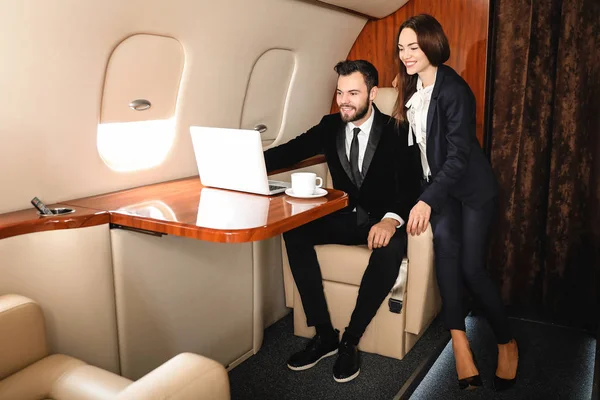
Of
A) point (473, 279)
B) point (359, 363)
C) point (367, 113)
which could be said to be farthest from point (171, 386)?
point (367, 113)

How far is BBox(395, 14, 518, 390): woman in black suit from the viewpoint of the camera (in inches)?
108

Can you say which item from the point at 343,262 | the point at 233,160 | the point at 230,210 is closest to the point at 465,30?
the point at 343,262

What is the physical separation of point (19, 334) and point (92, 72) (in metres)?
1.09

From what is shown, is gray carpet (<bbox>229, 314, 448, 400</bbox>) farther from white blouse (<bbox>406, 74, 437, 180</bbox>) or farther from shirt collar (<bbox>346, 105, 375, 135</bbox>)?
shirt collar (<bbox>346, 105, 375, 135</bbox>)

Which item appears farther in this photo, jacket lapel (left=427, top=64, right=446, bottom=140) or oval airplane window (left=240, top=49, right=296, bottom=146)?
oval airplane window (left=240, top=49, right=296, bottom=146)

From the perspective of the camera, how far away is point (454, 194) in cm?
282

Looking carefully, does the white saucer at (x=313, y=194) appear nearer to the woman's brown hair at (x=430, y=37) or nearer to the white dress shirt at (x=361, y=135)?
the white dress shirt at (x=361, y=135)

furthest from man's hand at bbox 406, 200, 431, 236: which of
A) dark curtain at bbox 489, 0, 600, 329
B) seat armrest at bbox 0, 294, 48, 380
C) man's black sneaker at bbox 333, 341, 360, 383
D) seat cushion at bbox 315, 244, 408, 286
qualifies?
seat armrest at bbox 0, 294, 48, 380

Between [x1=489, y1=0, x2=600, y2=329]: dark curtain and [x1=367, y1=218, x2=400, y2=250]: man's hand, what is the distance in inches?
36.6

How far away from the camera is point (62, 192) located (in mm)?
2416

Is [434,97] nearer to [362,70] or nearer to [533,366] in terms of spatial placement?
[362,70]

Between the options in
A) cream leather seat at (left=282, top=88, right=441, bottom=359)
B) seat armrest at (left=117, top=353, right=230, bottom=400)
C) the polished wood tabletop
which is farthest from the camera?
cream leather seat at (left=282, top=88, right=441, bottom=359)

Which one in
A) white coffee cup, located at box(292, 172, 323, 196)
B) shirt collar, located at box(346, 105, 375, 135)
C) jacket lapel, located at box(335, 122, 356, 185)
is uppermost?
shirt collar, located at box(346, 105, 375, 135)

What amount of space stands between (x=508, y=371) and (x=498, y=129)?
53.8 inches
